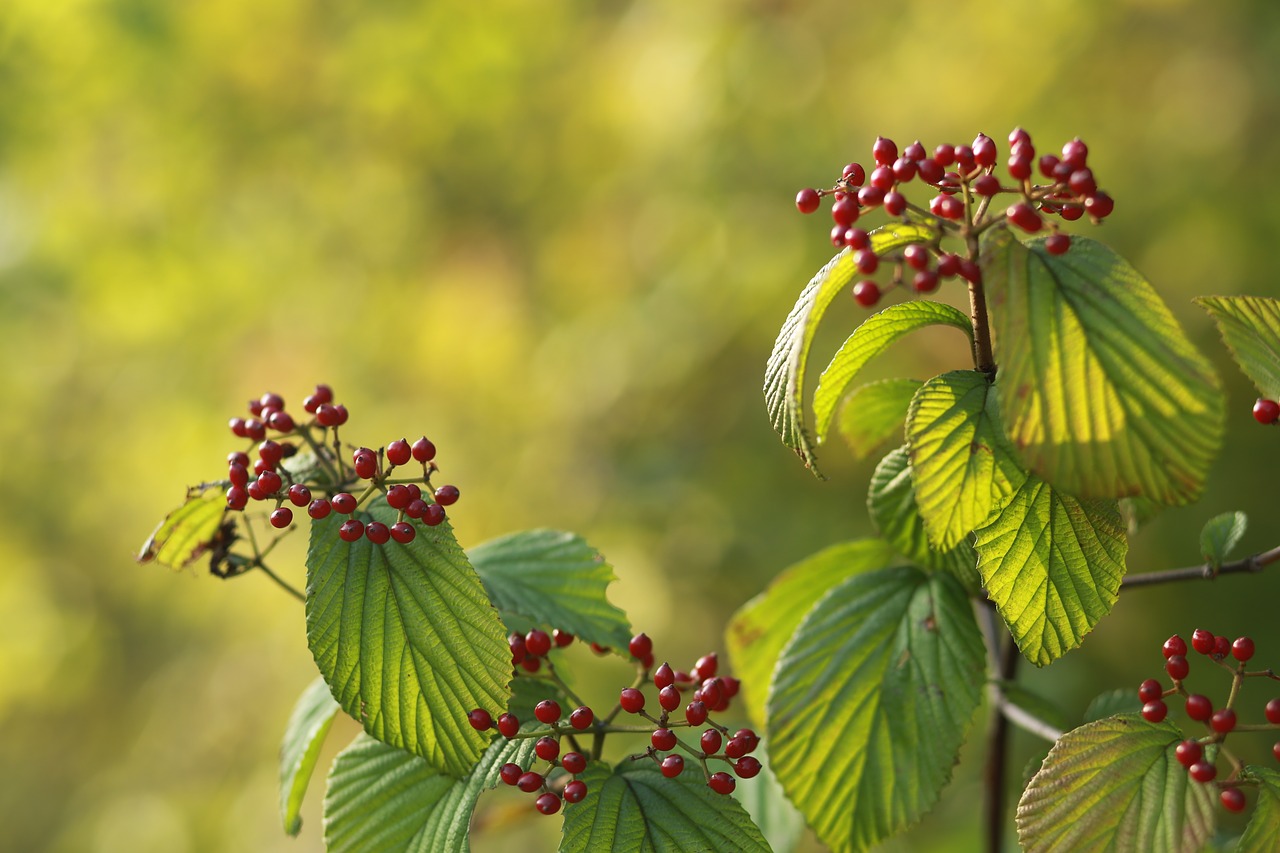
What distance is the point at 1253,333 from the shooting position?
2.60 ft

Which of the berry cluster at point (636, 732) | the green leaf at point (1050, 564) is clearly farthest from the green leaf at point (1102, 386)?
the berry cluster at point (636, 732)

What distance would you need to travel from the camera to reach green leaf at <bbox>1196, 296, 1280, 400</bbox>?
2.52 feet

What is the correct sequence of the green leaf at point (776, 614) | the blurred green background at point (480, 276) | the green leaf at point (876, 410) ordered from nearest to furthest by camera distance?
the green leaf at point (876, 410) < the green leaf at point (776, 614) < the blurred green background at point (480, 276)

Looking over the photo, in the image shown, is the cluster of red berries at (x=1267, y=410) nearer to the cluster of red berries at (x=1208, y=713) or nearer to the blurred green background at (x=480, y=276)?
the cluster of red berries at (x=1208, y=713)

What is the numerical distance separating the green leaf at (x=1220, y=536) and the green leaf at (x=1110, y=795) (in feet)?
0.60

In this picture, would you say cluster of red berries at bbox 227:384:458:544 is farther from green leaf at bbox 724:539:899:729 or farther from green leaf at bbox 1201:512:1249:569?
green leaf at bbox 1201:512:1249:569

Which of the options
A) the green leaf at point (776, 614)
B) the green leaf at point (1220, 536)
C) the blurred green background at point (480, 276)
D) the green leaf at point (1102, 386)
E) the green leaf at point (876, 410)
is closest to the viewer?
the green leaf at point (1102, 386)

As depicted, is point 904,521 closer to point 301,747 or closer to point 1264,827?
point 1264,827

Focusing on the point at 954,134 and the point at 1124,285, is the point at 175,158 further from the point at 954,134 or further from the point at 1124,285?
the point at 1124,285

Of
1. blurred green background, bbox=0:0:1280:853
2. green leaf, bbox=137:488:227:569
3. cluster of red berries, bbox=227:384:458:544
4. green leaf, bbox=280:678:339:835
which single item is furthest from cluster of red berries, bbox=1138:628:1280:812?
blurred green background, bbox=0:0:1280:853

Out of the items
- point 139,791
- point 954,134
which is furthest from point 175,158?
point 954,134

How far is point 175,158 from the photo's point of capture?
5.00 metres

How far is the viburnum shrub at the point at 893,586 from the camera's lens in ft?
2.12

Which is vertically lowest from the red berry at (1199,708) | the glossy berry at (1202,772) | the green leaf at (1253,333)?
the glossy berry at (1202,772)
